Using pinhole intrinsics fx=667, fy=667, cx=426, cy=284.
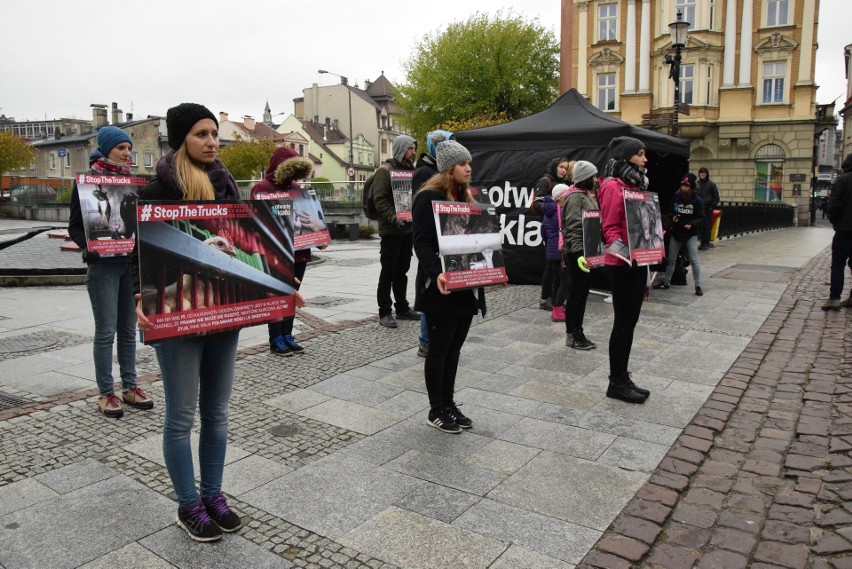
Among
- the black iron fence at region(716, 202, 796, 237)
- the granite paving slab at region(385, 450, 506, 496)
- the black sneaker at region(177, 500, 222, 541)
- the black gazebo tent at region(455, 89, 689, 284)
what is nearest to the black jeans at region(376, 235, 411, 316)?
the black gazebo tent at region(455, 89, 689, 284)

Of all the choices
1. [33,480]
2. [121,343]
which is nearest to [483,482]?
[33,480]

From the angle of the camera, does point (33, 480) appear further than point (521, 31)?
No

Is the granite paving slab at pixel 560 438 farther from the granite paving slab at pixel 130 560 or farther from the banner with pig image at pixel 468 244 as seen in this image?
the granite paving slab at pixel 130 560

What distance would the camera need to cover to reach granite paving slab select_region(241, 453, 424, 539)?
10.8 feet

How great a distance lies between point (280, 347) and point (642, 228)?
3.55 metres

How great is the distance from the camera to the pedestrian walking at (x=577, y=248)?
21.6 ft

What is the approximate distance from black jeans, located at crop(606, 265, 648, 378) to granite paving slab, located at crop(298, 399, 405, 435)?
1.73m

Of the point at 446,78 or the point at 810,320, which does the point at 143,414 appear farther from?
the point at 446,78

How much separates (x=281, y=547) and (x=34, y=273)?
1024cm

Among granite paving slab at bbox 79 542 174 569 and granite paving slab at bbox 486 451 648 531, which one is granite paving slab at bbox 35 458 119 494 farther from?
granite paving slab at bbox 486 451 648 531

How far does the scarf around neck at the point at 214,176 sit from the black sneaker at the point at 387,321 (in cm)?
453

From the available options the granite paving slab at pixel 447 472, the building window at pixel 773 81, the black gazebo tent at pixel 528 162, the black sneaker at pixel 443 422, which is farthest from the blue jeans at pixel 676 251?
the building window at pixel 773 81

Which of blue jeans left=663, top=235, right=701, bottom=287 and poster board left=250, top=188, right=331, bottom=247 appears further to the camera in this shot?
blue jeans left=663, top=235, right=701, bottom=287

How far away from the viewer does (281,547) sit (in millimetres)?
3043
